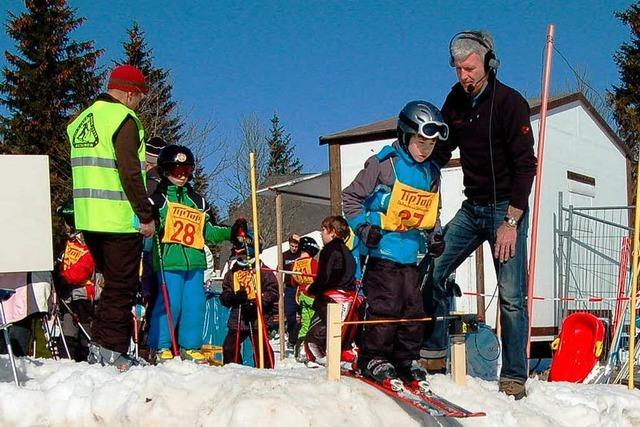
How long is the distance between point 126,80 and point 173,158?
97 cm

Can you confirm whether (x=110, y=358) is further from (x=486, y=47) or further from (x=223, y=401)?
(x=486, y=47)

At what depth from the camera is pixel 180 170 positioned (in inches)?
247

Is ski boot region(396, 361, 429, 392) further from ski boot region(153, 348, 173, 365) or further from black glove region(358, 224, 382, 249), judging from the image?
ski boot region(153, 348, 173, 365)

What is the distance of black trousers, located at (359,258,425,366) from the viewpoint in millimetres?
4672

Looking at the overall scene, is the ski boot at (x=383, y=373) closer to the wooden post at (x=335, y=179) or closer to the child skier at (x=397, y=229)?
the child skier at (x=397, y=229)

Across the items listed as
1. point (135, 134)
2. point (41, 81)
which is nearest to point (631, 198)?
point (135, 134)

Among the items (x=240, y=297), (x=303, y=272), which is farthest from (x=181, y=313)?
(x=303, y=272)

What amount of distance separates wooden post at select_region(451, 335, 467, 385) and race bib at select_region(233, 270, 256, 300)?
12.6 ft

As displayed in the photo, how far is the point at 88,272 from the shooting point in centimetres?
747

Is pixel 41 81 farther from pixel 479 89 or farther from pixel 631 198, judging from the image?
pixel 479 89

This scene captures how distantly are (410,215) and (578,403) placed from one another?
164 centimetres

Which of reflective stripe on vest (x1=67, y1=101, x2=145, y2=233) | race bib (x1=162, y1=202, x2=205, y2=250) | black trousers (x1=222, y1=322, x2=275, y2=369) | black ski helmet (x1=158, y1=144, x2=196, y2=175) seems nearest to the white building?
black trousers (x1=222, y1=322, x2=275, y2=369)

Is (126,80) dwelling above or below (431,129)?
above

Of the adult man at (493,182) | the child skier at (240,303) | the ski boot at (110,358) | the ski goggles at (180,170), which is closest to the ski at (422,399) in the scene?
the adult man at (493,182)
